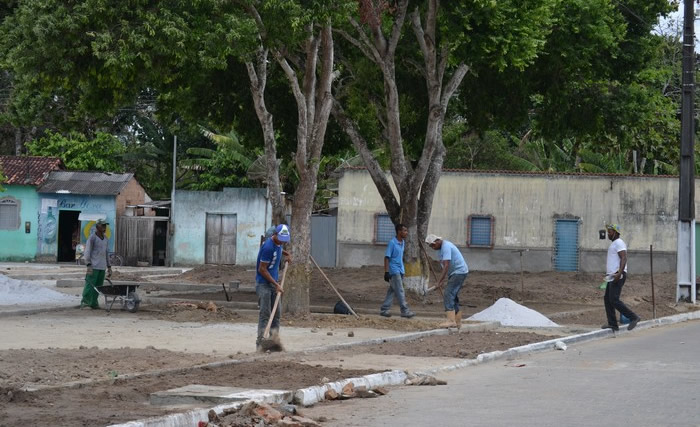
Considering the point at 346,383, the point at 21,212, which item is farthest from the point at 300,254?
the point at 21,212

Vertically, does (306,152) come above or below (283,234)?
above

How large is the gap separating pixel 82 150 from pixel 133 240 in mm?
8501

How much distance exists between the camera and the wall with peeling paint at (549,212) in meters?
38.8

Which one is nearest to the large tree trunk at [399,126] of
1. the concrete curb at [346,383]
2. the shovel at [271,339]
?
the shovel at [271,339]

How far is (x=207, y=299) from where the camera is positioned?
26203 millimetres

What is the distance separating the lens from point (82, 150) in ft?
177

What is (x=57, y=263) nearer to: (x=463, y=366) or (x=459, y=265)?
(x=459, y=265)

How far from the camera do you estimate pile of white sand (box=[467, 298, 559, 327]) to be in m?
21.6

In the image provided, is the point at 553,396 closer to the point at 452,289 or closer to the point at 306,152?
the point at 452,289

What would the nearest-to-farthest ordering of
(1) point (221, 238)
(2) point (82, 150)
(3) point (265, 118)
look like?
1. (3) point (265, 118)
2. (1) point (221, 238)
3. (2) point (82, 150)

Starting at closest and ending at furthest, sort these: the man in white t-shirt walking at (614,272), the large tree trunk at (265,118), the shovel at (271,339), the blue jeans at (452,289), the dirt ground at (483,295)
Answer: the shovel at (271,339) → the blue jeans at (452,289) → the man in white t-shirt walking at (614,272) → the large tree trunk at (265,118) → the dirt ground at (483,295)

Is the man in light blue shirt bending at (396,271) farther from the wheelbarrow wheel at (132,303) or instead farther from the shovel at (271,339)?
the shovel at (271,339)

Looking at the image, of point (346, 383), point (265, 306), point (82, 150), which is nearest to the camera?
point (346, 383)

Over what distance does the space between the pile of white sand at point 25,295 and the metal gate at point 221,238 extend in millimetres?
22305
